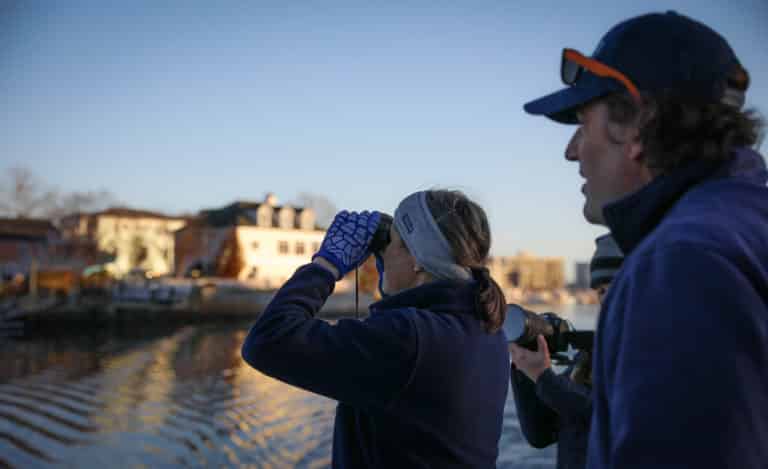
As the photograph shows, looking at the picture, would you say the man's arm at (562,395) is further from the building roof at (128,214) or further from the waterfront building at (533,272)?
the waterfront building at (533,272)

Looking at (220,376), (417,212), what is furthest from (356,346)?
(220,376)

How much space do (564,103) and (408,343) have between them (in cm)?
99

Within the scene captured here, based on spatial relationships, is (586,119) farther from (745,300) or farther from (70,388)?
(70,388)

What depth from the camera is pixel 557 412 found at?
3414 millimetres

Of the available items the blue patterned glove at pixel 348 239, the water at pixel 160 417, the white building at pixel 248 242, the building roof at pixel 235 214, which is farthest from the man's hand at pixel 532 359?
the building roof at pixel 235 214

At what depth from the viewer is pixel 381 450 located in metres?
2.25

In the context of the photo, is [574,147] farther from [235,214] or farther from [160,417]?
[235,214]

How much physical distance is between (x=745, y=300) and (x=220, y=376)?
1946 centimetres

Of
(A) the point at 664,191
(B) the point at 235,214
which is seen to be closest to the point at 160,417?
(A) the point at 664,191

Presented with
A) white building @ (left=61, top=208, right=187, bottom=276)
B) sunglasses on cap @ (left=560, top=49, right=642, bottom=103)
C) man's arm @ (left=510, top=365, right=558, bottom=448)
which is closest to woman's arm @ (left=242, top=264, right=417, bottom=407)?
sunglasses on cap @ (left=560, top=49, right=642, bottom=103)

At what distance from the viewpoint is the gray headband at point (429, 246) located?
8.28 feet

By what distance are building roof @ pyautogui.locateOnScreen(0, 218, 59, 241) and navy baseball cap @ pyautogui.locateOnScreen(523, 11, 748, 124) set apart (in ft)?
221

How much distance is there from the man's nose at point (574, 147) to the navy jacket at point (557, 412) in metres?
1.87

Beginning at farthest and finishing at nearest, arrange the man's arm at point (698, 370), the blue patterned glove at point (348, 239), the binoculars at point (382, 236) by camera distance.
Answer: the binoculars at point (382, 236)
the blue patterned glove at point (348, 239)
the man's arm at point (698, 370)
